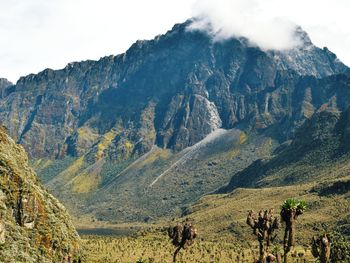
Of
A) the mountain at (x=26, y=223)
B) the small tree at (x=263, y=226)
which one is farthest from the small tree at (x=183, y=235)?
the mountain at (x=26, y=223)

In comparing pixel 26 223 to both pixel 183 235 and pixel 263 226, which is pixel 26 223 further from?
pixel 263 226

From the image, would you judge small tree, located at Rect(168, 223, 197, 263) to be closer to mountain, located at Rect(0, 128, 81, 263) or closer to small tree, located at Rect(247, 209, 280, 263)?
small tree, located at Rect(247, 209, 280, 263)

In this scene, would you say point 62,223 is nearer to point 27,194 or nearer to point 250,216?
point 27,194

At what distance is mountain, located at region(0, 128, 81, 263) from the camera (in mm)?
132375

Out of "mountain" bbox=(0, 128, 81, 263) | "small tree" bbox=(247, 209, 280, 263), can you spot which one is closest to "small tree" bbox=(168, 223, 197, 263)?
"small tree" bbox=(247, 209, 280, 263)

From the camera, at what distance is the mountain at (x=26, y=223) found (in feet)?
434

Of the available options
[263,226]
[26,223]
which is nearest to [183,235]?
[263,226]

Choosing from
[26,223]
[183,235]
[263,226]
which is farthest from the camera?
[26,223]

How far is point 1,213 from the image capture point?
13712 centimetres

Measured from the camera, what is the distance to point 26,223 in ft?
491

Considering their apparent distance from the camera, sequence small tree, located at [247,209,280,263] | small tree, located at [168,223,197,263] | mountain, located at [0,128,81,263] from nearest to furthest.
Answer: small tree, located at [247,209,280,263]
small tree, located at [168,223,197,263]
mountain, located at [0,128,81,263]

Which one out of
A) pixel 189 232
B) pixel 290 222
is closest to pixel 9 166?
pixel 189 232

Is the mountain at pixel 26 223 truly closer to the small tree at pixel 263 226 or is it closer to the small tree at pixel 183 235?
the small tree at pixel 183 235

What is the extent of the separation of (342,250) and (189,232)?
60950mm
